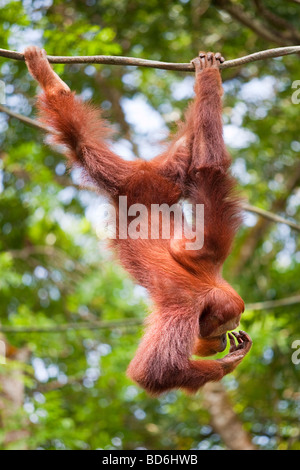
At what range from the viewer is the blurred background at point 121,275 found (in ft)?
26.5

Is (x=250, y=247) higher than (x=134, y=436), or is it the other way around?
(x=250, y=247)

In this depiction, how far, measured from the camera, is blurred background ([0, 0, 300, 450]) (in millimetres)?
8078

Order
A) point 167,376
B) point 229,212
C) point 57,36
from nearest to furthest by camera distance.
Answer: point 167,376 → point 229,212 → point 57,36

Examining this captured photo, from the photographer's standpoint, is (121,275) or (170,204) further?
(121,275)

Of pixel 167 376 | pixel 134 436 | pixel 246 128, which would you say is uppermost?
pixel 246 128

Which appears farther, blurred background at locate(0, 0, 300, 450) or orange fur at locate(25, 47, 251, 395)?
blurred background at locate(0, 0, 300, 450)

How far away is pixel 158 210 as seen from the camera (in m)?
4.29

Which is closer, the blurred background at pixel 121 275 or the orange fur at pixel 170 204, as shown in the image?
the orange fur at pixel 170 204

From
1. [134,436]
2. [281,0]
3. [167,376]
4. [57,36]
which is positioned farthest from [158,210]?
[134,436]

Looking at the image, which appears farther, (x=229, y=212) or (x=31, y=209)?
(x=31, y=209)

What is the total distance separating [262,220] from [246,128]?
145 centimetres

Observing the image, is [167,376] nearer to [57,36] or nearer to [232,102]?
[57,36]

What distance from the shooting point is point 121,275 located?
8289mm
